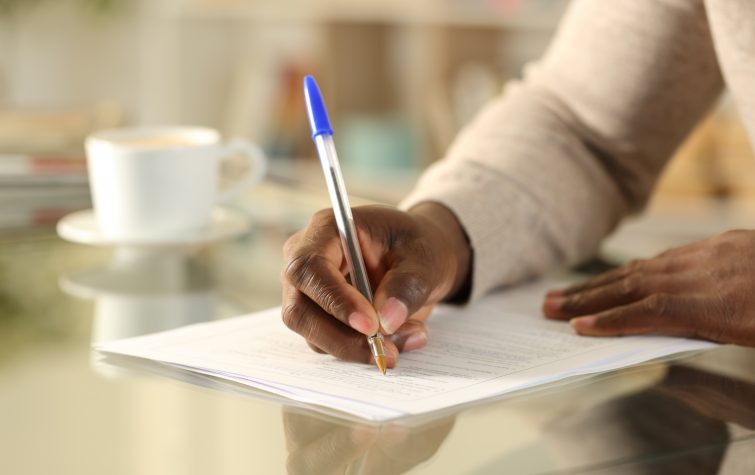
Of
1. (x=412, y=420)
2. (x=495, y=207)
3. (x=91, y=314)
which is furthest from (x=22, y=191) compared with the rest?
(x=412, y=420)

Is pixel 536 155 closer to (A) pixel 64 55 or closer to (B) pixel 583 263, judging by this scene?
(B) pixel 583 263

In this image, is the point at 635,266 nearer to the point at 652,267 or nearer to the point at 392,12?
the point at 652,267

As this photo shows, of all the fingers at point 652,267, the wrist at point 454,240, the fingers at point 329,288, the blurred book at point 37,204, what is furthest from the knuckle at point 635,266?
the blurred book at point 37,204

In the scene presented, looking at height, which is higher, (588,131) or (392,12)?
(588,131)

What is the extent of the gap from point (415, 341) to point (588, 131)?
339 mm

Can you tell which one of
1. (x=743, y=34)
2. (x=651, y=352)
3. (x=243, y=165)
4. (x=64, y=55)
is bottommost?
(x=64, y=55)

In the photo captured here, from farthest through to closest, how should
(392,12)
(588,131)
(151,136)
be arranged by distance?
1. (392,12)
2. (151,136)
3. (588,131)

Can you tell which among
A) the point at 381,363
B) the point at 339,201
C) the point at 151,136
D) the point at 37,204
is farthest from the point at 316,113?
the point at 37,204

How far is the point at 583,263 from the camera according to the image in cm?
84

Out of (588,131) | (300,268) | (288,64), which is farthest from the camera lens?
(288,64)

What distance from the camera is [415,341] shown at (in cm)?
57

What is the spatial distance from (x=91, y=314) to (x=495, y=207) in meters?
0.30

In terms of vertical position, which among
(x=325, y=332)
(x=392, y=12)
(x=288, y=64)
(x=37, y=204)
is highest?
(x=325, y=332)

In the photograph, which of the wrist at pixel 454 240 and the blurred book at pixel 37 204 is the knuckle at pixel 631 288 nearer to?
the wrist at pixel 454 240
